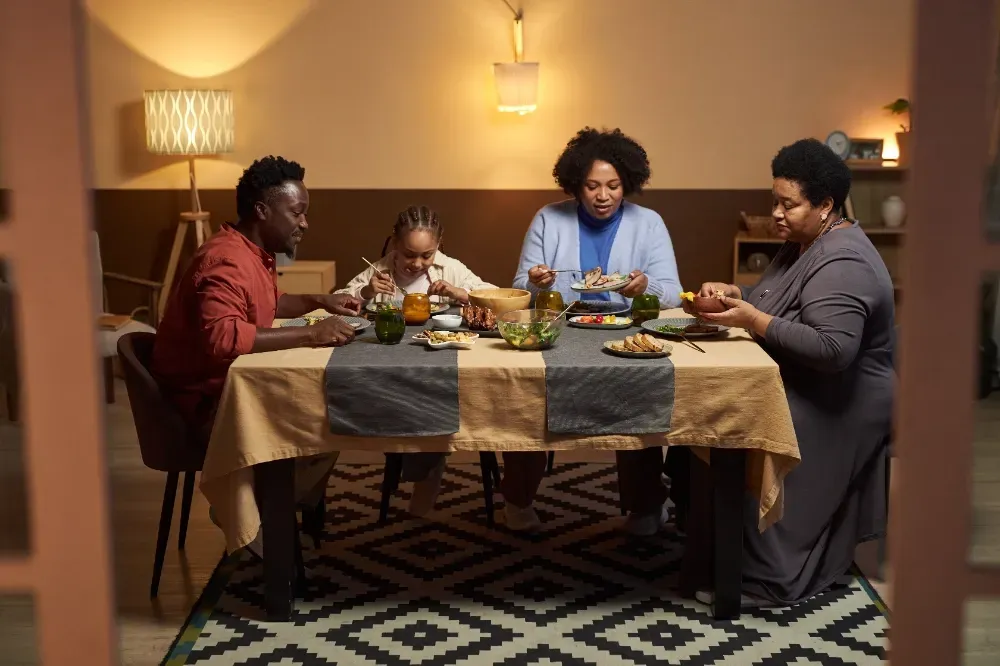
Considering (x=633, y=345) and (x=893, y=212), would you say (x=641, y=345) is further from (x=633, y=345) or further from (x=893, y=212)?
(x=893, y=212)

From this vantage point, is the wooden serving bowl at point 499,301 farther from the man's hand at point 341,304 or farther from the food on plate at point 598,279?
the man's hand at point 341,304

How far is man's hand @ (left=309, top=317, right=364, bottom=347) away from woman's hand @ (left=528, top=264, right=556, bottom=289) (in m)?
0.89

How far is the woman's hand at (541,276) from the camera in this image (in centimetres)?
369

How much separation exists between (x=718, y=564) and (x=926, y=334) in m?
2.09

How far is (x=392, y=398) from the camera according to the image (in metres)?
2.79

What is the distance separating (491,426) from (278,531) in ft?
2.15

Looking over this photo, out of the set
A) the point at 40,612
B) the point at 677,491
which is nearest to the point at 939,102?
the point at 40,612

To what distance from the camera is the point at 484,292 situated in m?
3.41

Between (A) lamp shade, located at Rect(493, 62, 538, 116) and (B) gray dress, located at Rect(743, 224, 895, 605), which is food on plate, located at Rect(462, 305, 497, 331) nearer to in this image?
(B) gray dress, located at Rect(743, 224, 895, 605)

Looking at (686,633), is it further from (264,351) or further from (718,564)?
(264,351)

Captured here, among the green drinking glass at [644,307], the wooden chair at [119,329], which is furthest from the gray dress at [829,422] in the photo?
the wooden chair at [119,329]

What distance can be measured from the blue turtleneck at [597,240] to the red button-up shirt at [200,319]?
1.31 m

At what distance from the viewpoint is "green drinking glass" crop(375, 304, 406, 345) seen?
301 cm

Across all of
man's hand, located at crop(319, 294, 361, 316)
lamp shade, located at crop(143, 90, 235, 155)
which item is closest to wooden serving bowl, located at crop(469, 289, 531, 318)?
man's hand, located at crop(319, 294, 361, 316)
